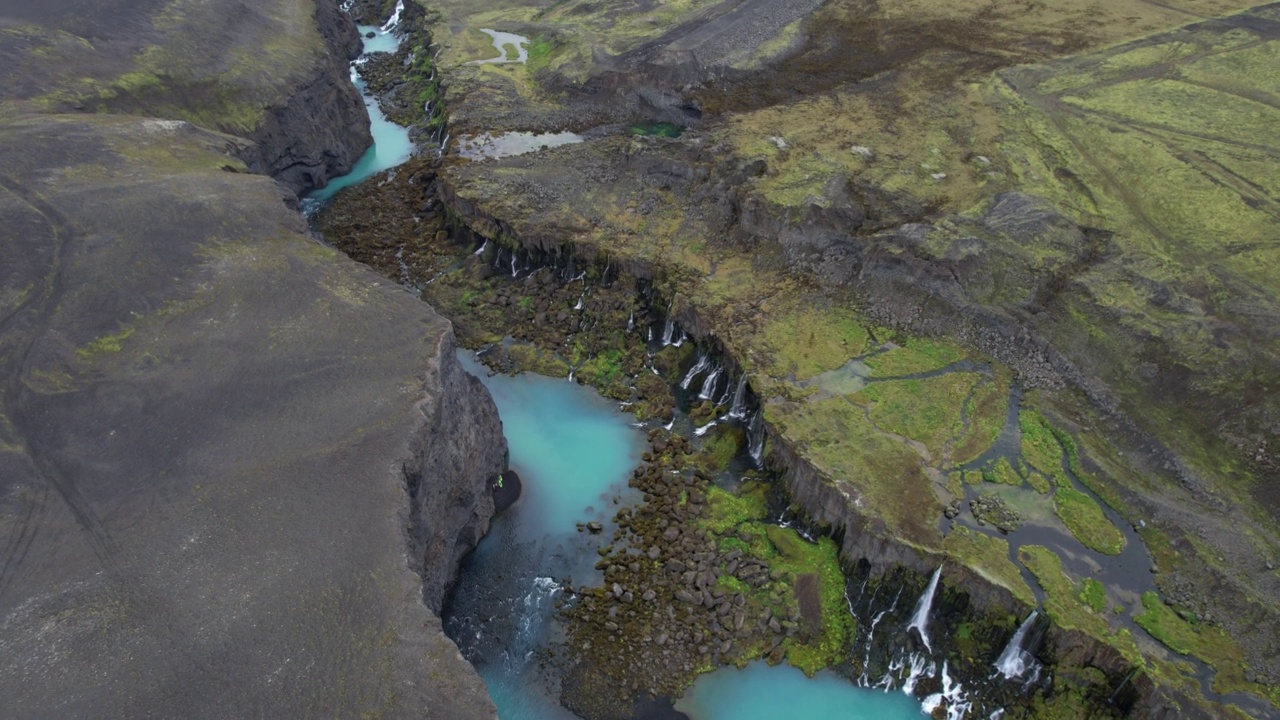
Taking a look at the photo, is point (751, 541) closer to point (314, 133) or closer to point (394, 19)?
point (314, 133)

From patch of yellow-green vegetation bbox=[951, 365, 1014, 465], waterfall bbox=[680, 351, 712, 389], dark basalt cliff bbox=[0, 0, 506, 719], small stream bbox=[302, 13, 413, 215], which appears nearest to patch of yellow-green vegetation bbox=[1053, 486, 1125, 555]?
patch of yellow-green vegetation bbox=[951, 365, 1014, 465]

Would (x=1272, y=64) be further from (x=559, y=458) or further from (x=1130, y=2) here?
(x=559, y=458)

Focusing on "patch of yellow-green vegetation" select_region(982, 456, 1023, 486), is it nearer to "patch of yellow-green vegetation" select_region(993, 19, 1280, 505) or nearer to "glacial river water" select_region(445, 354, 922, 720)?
"patch of yellow-green vegetation" select_region(993, 19, 1280, 505)

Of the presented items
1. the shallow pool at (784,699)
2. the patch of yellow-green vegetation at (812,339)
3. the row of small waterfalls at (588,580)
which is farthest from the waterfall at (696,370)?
the shallow pool at (784,699)

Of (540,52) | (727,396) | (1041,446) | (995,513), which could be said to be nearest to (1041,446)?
(1041,446)

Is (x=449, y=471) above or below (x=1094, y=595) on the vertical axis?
above

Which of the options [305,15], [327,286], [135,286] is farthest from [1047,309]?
[305,15]
